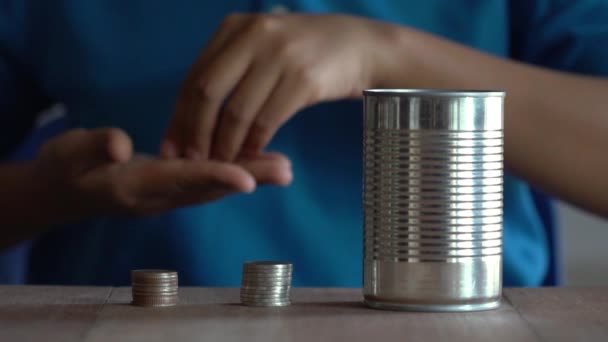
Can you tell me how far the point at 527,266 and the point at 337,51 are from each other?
38 centimetres

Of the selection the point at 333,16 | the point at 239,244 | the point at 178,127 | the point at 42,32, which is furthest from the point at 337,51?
the point at 42,32

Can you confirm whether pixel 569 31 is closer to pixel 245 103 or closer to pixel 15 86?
pixel 245 103

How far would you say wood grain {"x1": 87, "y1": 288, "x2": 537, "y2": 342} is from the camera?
21.5 inches

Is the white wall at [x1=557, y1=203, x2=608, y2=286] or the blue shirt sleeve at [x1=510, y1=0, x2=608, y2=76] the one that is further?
the white wall at [x1=557, y1=203, x2=608, y2=286]

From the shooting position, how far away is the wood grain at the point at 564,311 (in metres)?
0.56

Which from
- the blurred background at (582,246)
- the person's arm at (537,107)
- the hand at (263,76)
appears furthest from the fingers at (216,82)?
the blurred background at (582,246)

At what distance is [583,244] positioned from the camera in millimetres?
2412

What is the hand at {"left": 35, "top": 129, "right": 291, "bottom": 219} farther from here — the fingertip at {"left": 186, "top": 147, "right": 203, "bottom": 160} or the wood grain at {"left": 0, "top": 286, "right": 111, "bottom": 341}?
the wood grain at {"left": 0, "top": 286, "right": 111, "bottom": 341}

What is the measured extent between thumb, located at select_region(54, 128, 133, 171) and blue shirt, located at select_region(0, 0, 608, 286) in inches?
5.9

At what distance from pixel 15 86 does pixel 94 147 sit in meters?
0.36

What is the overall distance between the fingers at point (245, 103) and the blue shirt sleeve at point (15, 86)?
17.5 inches

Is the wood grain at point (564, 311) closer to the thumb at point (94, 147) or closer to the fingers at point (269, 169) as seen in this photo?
the fingers at point (269, 169)

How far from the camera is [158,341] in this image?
21.1 inches

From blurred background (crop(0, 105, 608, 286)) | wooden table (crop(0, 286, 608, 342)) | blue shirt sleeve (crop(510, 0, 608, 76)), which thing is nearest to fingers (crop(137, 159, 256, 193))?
wooden table (crop(0, 286, 608, 342))
